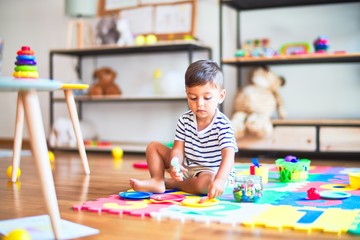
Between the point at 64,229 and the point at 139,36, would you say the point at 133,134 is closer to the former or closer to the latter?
the point at 139,36

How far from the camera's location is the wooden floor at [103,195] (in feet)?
4.28

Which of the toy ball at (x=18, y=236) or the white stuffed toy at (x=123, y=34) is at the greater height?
the white stuffed toy at (x=123, y=34)

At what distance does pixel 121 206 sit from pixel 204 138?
0.42 metres

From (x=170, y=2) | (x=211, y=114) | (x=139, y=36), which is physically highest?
(x=170, y=2)

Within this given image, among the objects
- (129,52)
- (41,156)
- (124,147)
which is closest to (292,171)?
(41,156)

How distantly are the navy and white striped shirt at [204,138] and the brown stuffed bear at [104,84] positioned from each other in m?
1.97

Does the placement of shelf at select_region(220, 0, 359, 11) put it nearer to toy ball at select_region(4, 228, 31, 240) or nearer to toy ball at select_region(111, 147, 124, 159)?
toy ball at select_region(111, 147, 124, 159)

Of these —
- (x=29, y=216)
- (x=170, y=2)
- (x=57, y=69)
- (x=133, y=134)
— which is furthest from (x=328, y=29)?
(x=29, y=216)

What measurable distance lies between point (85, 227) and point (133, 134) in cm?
266

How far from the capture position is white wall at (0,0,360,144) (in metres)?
3.40

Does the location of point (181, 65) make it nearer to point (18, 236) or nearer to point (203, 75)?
point (203, 75)

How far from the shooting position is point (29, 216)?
1.53m

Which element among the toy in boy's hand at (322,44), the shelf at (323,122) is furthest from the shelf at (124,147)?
the toy in boy's hand at (322,44)

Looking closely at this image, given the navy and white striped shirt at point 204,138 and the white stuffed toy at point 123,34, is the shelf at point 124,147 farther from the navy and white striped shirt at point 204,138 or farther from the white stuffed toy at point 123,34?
the navy and white striped shirt at point 204,138
